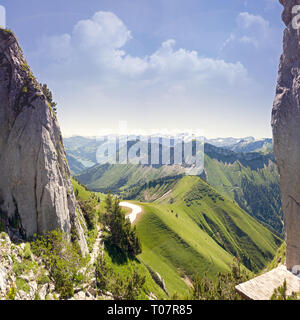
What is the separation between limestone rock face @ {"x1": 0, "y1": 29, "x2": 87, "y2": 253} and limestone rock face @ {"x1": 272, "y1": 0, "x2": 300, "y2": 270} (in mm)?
39035

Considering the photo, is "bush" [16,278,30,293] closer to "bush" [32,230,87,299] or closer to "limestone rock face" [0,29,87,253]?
"bush" [32,230,87,299]

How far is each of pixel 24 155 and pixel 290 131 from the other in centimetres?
4304

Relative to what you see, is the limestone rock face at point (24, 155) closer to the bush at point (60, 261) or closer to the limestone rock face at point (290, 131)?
the bush at point (60, 261)

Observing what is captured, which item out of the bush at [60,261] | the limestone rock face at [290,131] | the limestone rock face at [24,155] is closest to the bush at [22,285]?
the bush at [60,261]

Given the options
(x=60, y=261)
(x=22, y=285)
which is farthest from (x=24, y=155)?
(x=22, y=285)

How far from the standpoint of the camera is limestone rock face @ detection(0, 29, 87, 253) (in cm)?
2694

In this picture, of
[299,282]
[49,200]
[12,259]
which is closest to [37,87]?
[49,200]

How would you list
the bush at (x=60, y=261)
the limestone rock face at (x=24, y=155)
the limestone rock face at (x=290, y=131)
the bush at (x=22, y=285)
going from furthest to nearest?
the limestone rock face at (x=290, y=131) < the limestone rock face at (x=24, y=155) < the bush at (x=60, y=261) < the bush at (x=22, y=285)

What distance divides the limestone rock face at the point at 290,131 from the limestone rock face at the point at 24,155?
3904 cm

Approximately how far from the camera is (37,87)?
32.3 m

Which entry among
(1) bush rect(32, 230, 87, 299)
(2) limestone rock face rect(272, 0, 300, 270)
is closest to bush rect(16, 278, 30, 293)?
(1) bush rect(32, 230, 87, 299)

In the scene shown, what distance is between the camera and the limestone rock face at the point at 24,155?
88.4ft
